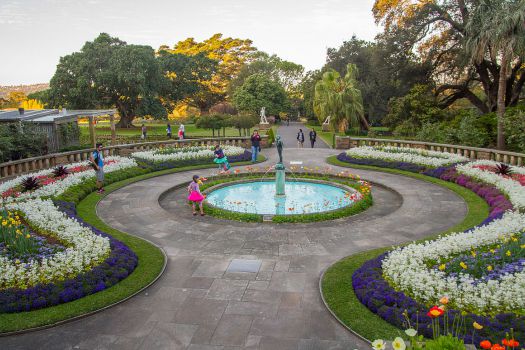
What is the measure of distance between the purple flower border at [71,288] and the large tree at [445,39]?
3248 cm

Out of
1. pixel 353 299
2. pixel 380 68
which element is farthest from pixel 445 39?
pixel 353 299

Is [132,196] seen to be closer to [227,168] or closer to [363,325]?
[227,168]

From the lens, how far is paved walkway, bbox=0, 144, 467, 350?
700cm

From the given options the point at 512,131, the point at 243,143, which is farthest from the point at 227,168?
the point at 512,131

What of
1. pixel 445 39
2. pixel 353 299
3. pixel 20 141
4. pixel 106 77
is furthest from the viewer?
pixel 106 77

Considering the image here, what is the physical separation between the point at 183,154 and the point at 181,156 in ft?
1.00

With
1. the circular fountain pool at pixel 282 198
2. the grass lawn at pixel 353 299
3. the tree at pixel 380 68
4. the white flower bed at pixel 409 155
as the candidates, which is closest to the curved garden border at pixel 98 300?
the grass lawn at pixel 353 299

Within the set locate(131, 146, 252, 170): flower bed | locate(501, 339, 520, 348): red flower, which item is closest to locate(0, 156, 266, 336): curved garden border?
locate(501, 339, 520, 348): red flower

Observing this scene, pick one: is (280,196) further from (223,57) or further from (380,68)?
(223,57)

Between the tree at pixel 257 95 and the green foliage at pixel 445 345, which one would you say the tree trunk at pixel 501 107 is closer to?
the green foliage at pixel 445 345

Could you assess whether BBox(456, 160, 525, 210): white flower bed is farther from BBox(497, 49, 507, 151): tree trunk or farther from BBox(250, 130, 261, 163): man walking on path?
BBox(250, 130, 261, 163): man walking on path

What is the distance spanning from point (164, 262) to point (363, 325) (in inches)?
208

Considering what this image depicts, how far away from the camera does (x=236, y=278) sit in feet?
30.6

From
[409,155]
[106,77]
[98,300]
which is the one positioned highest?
[106,77]
